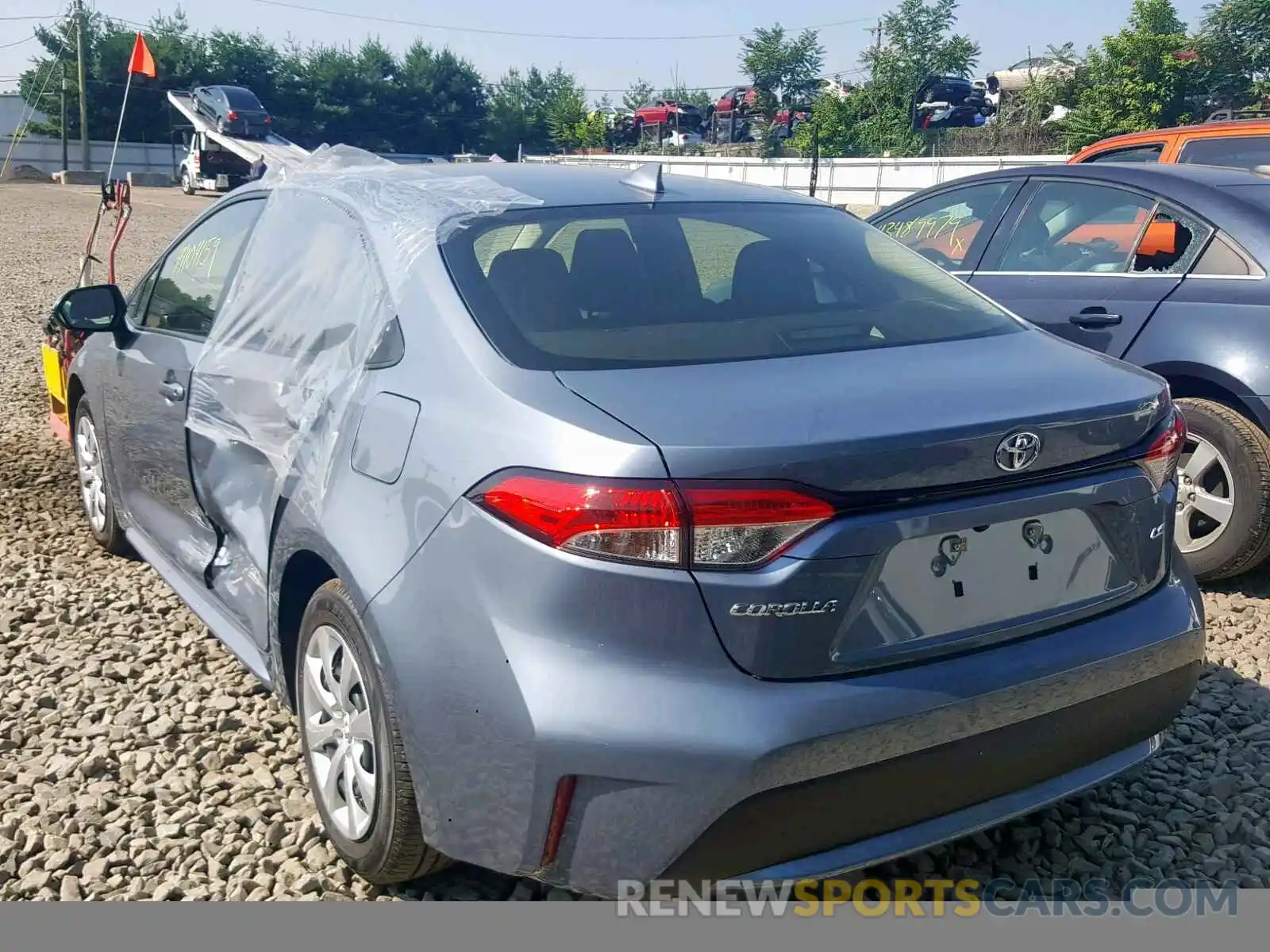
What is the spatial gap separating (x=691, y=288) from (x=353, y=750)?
4.33 feet

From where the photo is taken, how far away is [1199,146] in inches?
305

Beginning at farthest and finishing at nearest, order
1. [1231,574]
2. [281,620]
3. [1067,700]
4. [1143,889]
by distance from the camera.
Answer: [1231,574], [281,620], [1143,889], [1067,700]

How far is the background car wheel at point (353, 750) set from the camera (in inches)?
92.1

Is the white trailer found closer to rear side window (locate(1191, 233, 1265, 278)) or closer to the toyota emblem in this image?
rear side window (locate(1191, 233, 1265, 278))

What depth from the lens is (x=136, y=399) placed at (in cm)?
390

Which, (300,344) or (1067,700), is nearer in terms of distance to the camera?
(1067,700)

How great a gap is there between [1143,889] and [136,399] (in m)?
3.36

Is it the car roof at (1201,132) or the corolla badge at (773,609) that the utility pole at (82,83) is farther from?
the corolla badge at (773,609)

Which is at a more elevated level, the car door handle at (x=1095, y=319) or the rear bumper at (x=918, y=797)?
the car door handle at (x=1095, y=319)

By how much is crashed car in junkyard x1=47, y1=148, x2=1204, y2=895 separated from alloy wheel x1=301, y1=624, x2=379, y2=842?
0.01 meters

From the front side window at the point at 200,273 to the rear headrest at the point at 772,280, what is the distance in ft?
5.13

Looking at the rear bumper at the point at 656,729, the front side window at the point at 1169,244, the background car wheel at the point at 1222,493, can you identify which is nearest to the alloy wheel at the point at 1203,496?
the background car wheel at the point at 1222,493

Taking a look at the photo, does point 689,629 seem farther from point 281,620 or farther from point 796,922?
point 281,620

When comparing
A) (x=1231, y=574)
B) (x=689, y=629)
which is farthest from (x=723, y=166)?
(x=689, y=629)
